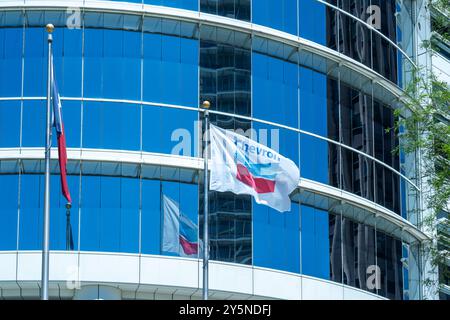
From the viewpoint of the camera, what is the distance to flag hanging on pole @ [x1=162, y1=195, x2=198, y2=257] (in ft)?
106

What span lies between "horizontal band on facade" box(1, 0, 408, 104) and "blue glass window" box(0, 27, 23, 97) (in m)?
0.87

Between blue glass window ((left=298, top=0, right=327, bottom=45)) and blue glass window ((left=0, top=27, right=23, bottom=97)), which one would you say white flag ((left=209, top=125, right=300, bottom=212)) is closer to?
blue glass window ((left=0, top=27, right=23, bottom=97))

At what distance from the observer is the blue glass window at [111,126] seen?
32688mm

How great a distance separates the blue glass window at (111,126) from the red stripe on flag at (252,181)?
399 cm

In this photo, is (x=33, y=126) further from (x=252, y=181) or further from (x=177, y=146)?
(x=252, y=181)

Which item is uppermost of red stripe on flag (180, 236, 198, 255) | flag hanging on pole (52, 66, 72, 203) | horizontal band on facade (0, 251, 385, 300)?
flag hanging on pole (52, 66, 72, 203)

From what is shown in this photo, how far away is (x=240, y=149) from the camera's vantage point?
101ft

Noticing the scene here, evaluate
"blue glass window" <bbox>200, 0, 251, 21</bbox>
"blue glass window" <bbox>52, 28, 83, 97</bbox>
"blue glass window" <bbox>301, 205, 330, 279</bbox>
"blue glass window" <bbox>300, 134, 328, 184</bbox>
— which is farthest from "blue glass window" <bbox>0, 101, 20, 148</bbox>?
"blue glass window" <bbox>301, 205, 330, 279</bbox>

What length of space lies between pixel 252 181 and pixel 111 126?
509 cm

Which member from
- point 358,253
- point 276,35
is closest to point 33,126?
point 276,35

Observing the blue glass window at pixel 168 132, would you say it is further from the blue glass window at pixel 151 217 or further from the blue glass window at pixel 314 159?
the blue glass window at pixel 314 159

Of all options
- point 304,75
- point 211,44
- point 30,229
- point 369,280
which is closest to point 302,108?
point 304,75

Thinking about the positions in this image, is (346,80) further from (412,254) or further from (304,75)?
(412,254)
